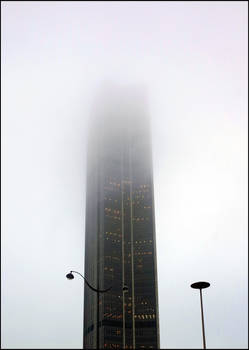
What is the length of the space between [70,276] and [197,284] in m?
9.54

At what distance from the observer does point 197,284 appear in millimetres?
31578

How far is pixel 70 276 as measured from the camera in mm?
31641
